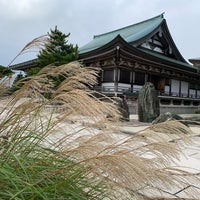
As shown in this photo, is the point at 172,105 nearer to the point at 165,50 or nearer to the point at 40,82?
the point at 165,50

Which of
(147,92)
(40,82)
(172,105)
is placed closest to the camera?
(40,82)

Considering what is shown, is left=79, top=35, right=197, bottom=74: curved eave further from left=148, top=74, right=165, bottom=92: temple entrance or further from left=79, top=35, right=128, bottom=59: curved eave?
left=148, top=74, right=165, bottom=92: temple entrance

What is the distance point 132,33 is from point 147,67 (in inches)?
183

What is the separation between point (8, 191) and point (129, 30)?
19427mm

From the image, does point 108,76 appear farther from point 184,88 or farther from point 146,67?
point 184,88

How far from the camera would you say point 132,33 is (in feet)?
58.3

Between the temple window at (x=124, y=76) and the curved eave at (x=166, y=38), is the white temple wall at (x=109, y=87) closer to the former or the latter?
the temple window at (x=124, y=76)

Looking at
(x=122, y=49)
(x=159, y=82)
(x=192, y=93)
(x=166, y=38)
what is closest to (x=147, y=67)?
(x=159, y=82)

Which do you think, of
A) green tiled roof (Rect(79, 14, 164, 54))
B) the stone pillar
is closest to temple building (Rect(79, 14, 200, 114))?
green tiled roof (Rect(79, 14, 164, 54))

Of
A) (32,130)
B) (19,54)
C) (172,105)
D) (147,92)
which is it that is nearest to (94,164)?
(32,130)

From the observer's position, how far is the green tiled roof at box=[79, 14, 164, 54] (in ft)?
51.5

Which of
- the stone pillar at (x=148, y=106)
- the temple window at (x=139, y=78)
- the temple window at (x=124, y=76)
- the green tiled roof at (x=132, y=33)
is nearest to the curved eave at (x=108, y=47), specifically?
the temple window at (x=124, y=76)

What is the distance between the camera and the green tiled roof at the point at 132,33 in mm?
15694

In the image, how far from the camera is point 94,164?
2.70 ft
